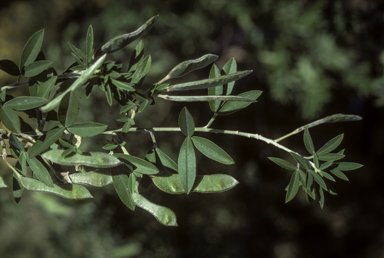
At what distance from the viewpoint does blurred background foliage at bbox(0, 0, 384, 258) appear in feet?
3.42

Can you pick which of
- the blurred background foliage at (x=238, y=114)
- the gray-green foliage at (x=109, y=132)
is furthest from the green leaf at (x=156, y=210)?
the blurred background foliage at (x=238, y=114)

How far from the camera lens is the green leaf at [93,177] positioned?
0.35 m

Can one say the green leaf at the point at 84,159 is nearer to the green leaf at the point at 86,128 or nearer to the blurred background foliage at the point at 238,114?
the green leaf at the point at 86,128

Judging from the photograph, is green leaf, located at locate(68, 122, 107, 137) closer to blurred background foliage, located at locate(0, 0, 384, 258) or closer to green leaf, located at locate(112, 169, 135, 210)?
green leaf, located at locate(112, 169, 135, 210)

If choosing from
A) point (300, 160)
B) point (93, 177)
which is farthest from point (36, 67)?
point (300, 160)

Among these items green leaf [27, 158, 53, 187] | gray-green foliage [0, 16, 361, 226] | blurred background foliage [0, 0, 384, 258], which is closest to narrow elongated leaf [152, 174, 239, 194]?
gray-green foliage [0, 16, 361, 226]

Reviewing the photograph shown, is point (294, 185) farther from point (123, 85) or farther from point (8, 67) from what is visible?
point (8, 67)

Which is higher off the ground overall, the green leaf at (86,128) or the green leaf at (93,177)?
the green leaf at (86,128)

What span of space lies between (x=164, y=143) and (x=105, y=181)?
911 mm

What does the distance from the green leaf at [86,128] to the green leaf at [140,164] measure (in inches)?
1.3

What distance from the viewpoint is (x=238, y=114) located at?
1.58 metres

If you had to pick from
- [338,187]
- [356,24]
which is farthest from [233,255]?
[356,24]

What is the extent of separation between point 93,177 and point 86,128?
56 mm

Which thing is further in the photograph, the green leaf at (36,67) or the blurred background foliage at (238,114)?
the blurred background foliage at (238,114)
